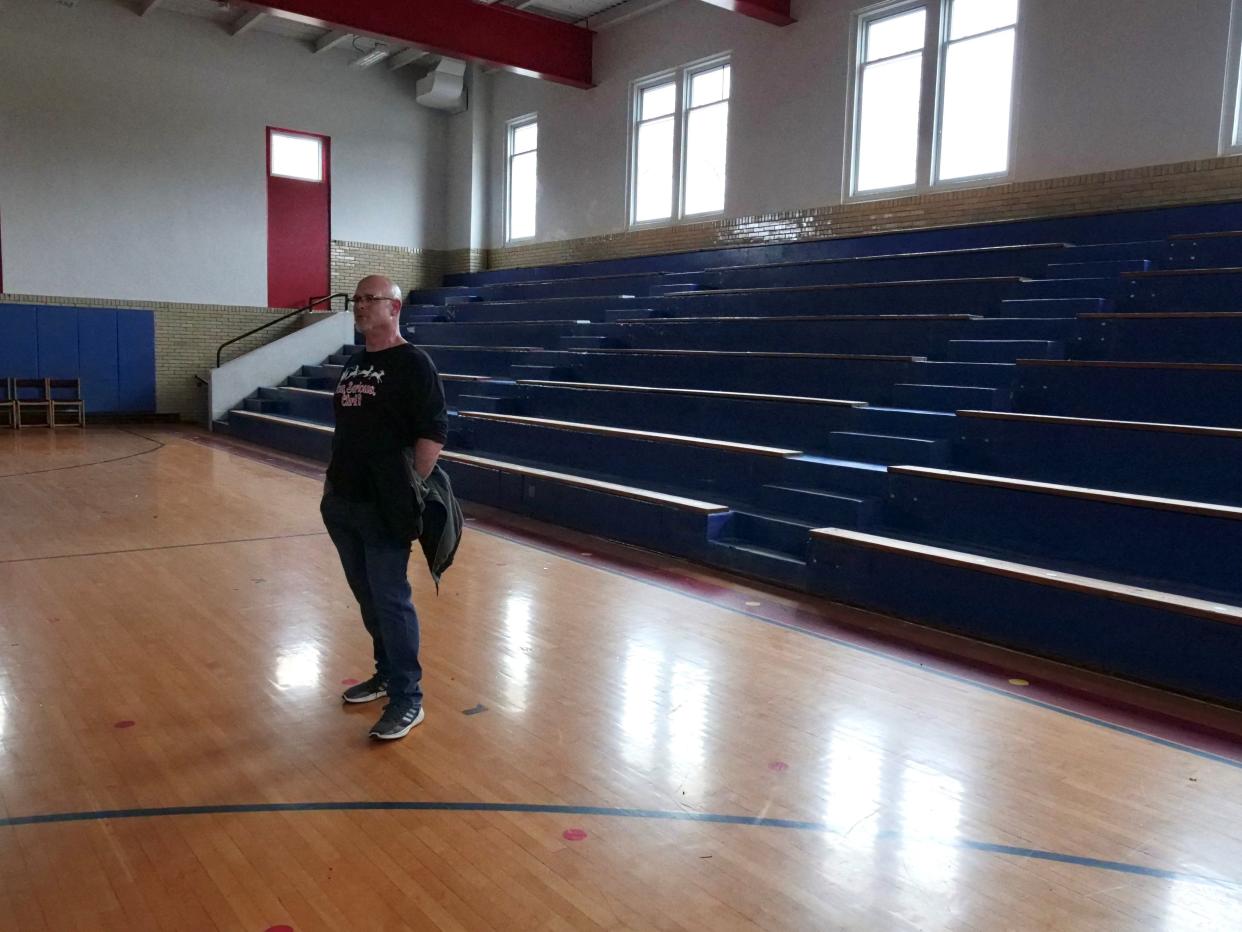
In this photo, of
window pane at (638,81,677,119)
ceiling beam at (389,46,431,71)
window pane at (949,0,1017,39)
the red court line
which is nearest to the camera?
the red court line

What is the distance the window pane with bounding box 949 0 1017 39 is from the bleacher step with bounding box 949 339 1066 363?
11.7ft

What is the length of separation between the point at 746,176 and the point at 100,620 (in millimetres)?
7804

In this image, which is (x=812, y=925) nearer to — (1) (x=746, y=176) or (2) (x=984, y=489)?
(2) (x=984, y=489)

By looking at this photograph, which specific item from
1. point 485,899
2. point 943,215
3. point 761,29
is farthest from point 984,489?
point 761,29

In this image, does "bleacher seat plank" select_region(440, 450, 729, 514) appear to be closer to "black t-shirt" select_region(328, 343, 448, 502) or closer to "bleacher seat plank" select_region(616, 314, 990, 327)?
"bleacher seat plank" select_region(616, 314, 990, 327)

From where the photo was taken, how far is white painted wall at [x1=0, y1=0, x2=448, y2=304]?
10.8 m

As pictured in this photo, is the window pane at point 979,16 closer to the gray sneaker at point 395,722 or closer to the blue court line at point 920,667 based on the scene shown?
the blue court line at point 920,667

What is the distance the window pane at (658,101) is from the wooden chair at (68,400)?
7333 millimetres

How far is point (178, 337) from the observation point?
12.1 metres

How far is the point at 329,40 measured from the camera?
12289 millimetres

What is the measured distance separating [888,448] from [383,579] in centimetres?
329

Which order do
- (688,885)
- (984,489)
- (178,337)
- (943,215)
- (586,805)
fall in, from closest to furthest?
(688,885)
(586,805)
(984,489)
(943,215)
(178,337)

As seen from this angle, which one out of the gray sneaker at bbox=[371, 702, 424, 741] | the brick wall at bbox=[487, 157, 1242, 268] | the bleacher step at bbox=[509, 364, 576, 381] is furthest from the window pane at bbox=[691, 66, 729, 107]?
the gray sneaker at bbox=[371, 702, 424, 741]

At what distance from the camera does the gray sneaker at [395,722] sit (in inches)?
110
